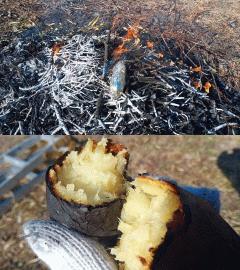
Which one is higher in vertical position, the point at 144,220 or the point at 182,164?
the point at 144,220

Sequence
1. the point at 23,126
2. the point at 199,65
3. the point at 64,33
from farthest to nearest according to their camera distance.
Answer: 1. the point at 64,33
2. the point at 199,65
3. the point at 23,126

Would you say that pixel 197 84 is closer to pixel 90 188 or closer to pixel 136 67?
pixel 136 67

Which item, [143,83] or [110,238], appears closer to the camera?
[110,238]

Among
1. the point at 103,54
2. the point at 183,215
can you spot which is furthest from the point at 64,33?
the point at 183,215

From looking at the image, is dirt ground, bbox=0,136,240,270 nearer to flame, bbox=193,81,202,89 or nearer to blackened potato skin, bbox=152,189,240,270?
flame, bbox=193,81,202,89

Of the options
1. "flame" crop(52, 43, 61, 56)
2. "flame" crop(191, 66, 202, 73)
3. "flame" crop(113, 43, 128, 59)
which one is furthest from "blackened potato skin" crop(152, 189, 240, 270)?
"flame" crop(52, 43, 61, 56)

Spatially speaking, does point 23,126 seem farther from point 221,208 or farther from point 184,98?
point 221,208

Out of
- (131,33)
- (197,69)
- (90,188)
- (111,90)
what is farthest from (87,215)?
(131,33)
